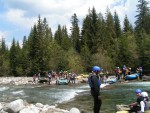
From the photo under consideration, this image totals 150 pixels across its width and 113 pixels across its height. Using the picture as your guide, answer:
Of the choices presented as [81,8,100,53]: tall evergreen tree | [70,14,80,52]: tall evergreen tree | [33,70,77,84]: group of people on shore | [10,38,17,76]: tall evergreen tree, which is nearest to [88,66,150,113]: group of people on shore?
[33,70,77,84]: group of people on shore

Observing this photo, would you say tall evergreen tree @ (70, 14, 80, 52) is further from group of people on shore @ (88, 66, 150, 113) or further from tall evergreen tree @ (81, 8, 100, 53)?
group of people on shore @ (88, 66, 150, 113)

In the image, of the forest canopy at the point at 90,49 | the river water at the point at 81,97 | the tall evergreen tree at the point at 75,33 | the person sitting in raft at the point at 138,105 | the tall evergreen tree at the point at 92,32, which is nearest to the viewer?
the person sitting in raft at the point at 138,105

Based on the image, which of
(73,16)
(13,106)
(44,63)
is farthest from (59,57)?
(13,106)

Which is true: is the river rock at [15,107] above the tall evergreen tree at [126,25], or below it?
below

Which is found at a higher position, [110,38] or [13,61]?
[110,38]

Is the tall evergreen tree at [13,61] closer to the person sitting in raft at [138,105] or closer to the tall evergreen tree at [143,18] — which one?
the tall evergreen tree at [143,18]

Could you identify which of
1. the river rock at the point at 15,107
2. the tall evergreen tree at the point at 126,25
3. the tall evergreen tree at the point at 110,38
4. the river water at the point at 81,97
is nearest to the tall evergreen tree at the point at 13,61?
the tall evergreen tree at the point at 110,38

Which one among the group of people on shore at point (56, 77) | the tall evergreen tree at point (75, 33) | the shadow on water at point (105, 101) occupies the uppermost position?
the tall evergreen tree at point (75, 33)

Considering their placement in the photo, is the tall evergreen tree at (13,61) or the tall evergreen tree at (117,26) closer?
the tall evergreen tree at (13,61)

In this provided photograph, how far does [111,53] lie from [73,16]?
37281 mm

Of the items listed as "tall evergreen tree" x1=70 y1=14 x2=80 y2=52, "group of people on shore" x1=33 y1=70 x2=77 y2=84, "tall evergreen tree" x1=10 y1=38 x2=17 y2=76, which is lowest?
"group of people on shore" x1=33 y1=70 x2=77 y2=84

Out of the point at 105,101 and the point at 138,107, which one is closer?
the point at 138,107

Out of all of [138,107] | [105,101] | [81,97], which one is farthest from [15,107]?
[81,97]

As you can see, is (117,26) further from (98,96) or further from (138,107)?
(98,96)
